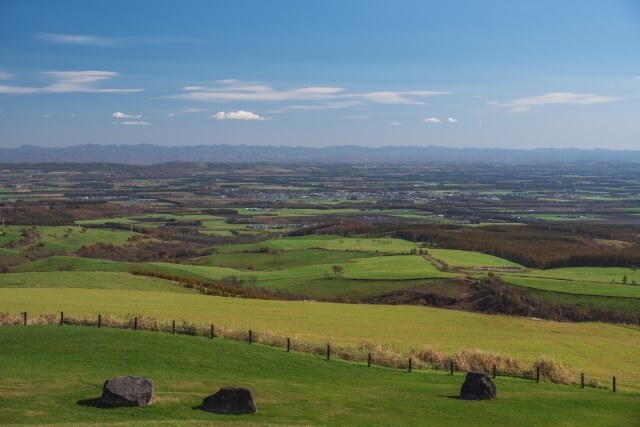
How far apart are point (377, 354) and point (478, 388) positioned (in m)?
7.04

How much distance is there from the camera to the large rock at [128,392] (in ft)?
72.5

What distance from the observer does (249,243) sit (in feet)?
379

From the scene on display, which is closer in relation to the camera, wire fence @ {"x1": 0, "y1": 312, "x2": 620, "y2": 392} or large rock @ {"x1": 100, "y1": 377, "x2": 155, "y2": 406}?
large rock @ {"x1": 100, "y1": 377, "x2": 155, "y2": 406}

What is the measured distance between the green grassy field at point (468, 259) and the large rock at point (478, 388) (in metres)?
61.2

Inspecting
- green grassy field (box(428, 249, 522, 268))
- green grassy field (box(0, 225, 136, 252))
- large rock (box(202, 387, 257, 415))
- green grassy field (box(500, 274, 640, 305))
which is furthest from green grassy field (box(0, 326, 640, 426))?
green grassy field (box(0, 225, 136, 252))

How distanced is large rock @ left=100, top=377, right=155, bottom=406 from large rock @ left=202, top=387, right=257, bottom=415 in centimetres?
186

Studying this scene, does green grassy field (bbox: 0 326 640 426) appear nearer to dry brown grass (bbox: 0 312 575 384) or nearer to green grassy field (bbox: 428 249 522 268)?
dry brown grass (bbox: 0 312 575 384)

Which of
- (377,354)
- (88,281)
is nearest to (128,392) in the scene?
(377,354)

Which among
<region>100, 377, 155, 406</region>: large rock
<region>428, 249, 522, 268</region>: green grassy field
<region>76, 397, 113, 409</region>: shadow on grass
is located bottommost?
<region>428, 249, 522, 268</region>: green grassy field

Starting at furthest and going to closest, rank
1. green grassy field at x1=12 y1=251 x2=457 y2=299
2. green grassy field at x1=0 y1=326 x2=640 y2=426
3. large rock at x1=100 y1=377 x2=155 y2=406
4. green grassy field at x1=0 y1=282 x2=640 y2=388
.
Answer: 1. green grassy field at x1=12 y1=251 x2=457 y2=299
2. green grassy field at x1=0 y1=282 x2=640 y2=388
3. large rock at x1=100 y1=377 x2=155 y2=406
4. green grassy field at x1=0 y1=326 x2=640 y2=426

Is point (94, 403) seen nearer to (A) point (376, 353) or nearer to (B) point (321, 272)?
(A) point (376, 353)

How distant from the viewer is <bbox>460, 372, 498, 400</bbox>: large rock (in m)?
25.3

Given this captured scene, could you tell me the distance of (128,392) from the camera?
22203mm

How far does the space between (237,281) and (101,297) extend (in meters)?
27.4
